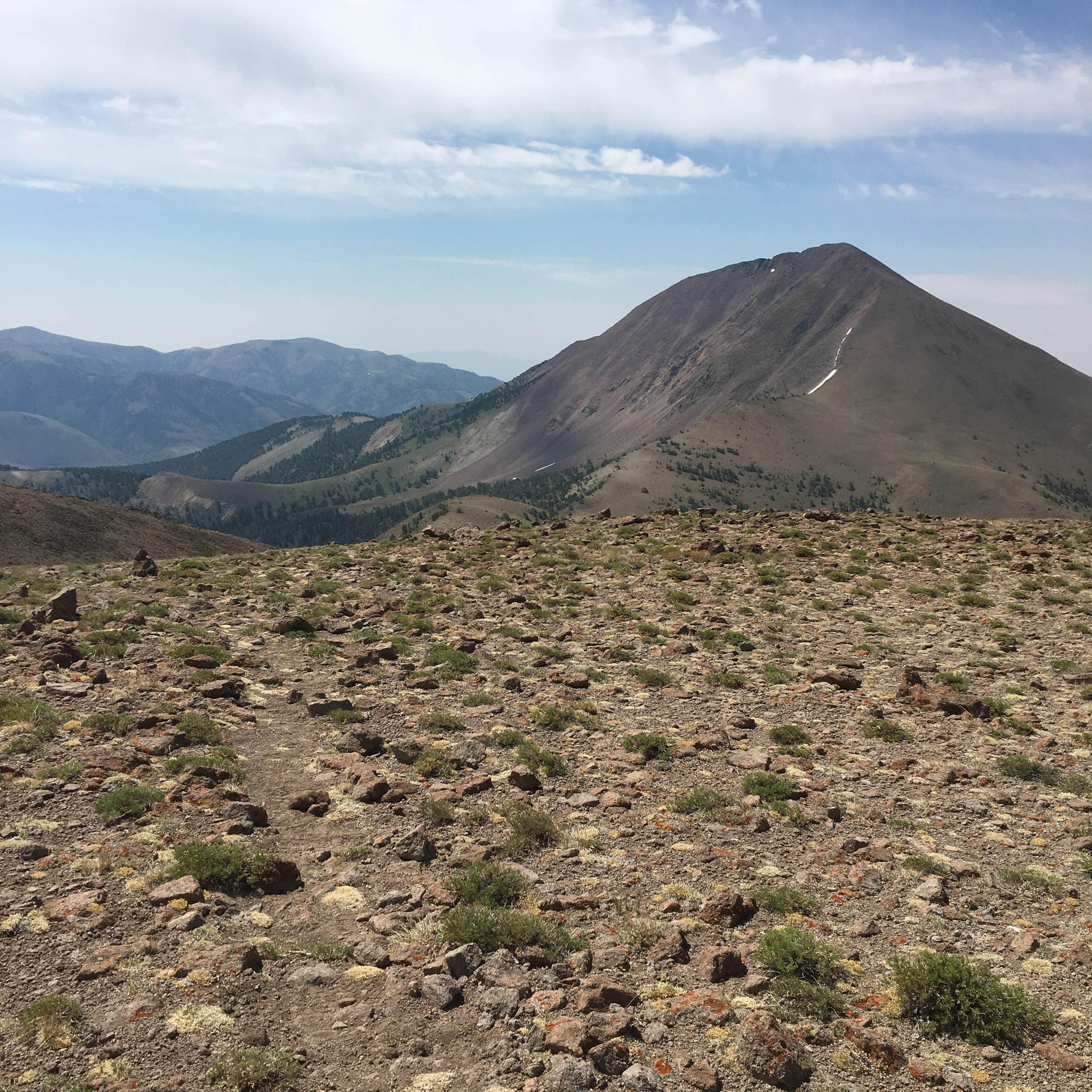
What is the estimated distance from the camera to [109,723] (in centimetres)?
1465

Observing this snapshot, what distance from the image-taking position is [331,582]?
30172 millimetres

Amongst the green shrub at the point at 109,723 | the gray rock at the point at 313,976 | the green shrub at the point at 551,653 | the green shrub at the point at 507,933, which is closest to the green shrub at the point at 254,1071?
the gray rock at the point at 313,976

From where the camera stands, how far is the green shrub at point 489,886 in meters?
10.3

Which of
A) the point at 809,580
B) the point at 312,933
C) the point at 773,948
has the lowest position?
the point at 312,933

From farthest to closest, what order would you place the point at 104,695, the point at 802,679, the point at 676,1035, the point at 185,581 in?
the point at 185,581 → the point at 802,679 → the point at 104,695 → the point at 676,1035

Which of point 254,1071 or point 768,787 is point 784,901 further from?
point 254,1071

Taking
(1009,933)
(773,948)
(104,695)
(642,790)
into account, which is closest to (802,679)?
(642,790)

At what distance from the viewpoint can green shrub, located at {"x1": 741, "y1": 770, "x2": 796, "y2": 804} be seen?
13344 mm

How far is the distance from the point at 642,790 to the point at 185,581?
2289cm

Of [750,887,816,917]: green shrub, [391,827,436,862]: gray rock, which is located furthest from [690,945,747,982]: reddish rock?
[391,827,436,862]: gray rock

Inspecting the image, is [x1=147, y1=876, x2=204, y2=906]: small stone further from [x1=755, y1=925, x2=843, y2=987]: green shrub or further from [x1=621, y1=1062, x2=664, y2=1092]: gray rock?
[x1=755, y1=925, x2=843, y2=987]: green shrub

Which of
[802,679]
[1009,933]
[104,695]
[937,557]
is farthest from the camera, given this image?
[937,557]

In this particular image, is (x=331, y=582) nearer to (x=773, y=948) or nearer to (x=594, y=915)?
(x=594, y=915)

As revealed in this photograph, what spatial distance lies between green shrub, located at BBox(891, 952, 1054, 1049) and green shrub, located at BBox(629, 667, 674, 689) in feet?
35.9
